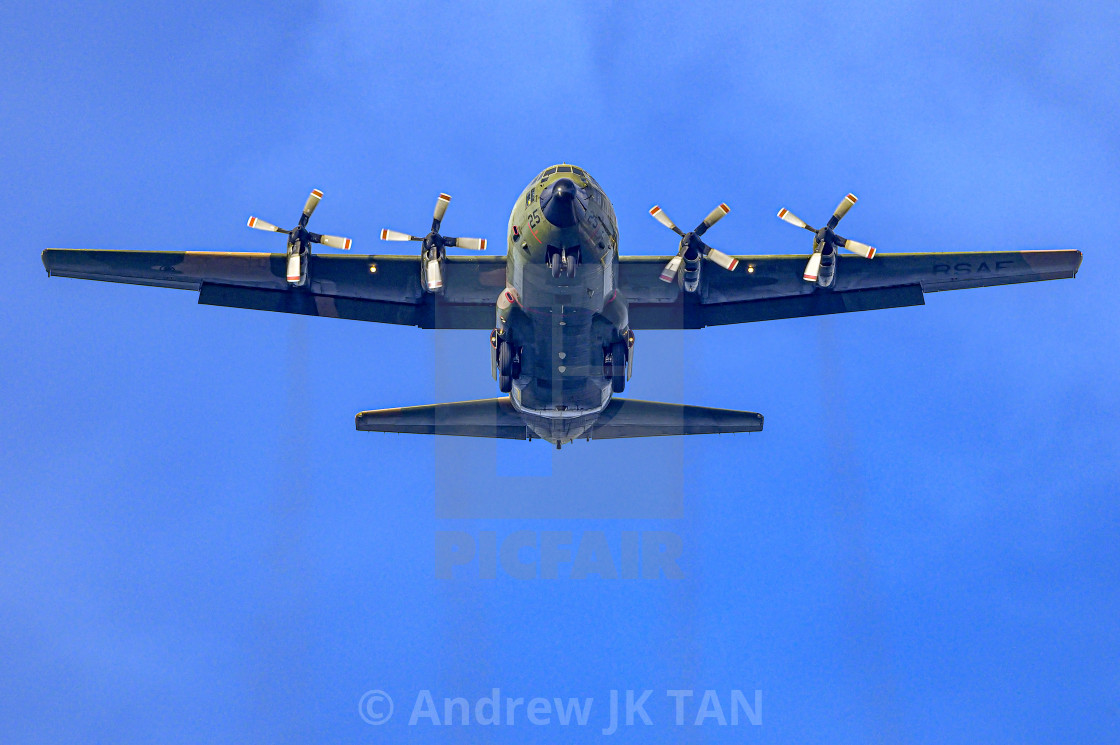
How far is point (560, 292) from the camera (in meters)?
26.2

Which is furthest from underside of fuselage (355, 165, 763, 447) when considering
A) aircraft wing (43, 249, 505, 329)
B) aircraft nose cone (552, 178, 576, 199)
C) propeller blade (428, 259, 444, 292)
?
aircraft wing (43, 249, 505, 329)

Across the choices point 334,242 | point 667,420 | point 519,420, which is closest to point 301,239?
point 334,242

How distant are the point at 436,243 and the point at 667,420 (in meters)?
8.23

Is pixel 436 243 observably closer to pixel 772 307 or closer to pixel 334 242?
pixel 334 242

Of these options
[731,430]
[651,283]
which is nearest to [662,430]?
[731,430]

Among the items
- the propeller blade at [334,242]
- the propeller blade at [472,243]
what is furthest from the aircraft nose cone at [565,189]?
the propeller blade at [334,242]

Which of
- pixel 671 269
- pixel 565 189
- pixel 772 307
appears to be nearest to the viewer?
pixel 565 189

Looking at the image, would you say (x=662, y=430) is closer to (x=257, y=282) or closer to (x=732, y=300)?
(x=732, y=300)

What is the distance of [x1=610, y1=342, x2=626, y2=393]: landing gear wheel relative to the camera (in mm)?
28359

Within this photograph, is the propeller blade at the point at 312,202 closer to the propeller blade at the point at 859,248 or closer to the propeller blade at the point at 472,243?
the propeller blade at the point at 472,243

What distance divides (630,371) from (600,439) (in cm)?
330

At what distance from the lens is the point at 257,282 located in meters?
30.5

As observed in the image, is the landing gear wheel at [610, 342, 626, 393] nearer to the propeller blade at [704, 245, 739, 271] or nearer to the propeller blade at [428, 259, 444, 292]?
the propeller blade at [704, 245, 739, 271]

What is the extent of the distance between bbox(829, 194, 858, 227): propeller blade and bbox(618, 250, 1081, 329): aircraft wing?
1.23 m
